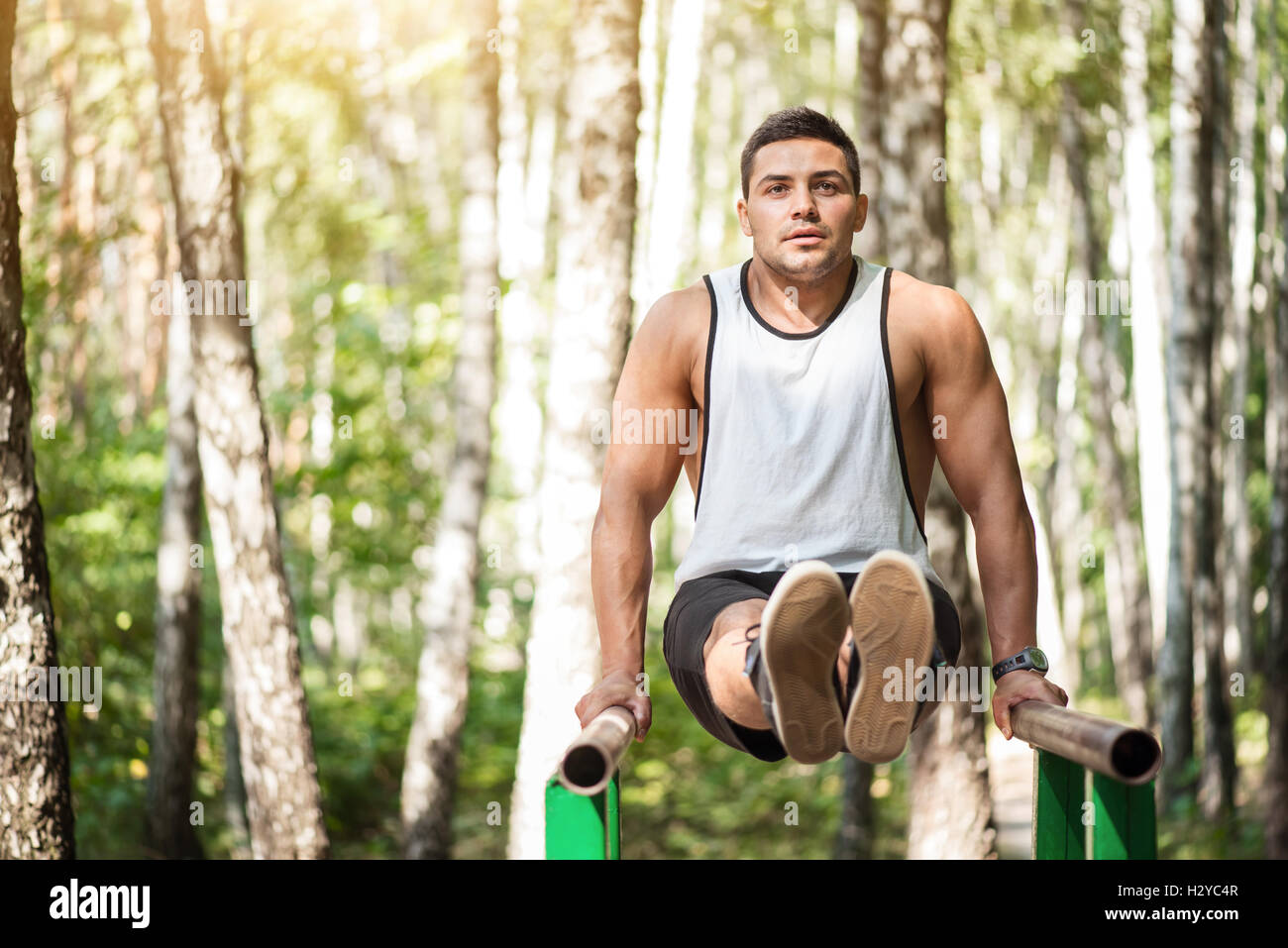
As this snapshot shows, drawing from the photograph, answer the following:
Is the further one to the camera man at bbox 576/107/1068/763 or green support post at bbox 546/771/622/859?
man at bbox 576/107/1068/763

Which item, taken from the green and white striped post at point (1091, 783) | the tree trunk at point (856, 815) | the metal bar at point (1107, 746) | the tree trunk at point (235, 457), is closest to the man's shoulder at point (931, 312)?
the green and white striped post at point (1091, 783)

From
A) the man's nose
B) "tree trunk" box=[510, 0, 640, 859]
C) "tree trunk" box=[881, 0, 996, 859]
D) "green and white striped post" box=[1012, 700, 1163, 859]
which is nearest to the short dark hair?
the man's nose

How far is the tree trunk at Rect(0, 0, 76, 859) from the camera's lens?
3.81 m

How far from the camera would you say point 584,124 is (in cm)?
530

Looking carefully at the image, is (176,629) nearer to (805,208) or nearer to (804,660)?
(805,208)

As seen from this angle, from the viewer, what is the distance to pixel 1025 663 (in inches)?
111

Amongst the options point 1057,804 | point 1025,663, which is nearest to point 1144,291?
point 1025,663

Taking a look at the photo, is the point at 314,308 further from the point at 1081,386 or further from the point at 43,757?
the point at 1081,386

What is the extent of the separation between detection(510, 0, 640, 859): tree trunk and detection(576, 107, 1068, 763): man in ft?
7.01

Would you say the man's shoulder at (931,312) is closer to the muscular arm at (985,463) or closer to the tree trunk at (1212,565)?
the muscular arm at (985,463)

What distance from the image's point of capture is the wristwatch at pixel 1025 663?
9.16 ft

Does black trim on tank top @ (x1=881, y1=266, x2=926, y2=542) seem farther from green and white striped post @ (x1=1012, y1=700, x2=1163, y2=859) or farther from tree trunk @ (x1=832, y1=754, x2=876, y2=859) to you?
tree trunk @ (x1=832, y1=754, x2=876, y2=859)

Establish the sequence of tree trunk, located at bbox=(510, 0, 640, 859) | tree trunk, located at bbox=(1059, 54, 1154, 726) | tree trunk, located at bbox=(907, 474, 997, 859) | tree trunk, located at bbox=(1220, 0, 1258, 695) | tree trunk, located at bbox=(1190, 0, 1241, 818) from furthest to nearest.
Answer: tree trunk, located at bbox=(1059, 54, 1154, 726)
tree trunk, located at bbox=(1220, 0, 1258, 695)
tree trunk, located at bbox=(1190, 0, 1241, 818)
tree trunk, located at bbox=(907, 474, 997, 859)
tree trunk, located at bbox=(510, 0, 640, 859)

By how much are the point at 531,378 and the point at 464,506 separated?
139 inches
